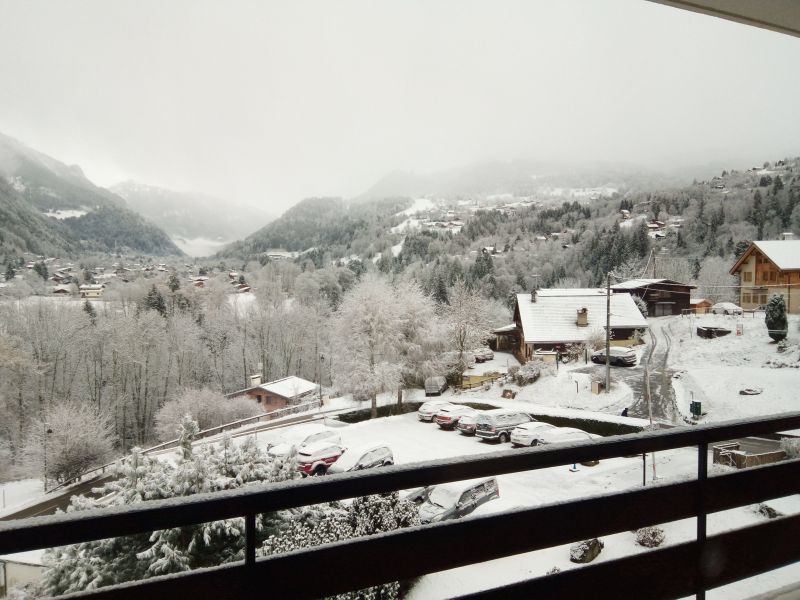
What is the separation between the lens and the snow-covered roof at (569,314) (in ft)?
22.9

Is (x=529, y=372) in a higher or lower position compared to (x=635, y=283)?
lower

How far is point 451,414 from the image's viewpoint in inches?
255

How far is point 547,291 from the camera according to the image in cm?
746

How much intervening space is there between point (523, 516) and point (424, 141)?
10.5 m

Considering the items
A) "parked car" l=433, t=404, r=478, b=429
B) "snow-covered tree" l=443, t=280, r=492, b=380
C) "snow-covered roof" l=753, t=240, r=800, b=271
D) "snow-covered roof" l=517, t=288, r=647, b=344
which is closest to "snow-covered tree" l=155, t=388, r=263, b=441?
"parked car" l=433, t=404, r=478, b=429

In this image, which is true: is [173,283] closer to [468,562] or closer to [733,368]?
[468,562]

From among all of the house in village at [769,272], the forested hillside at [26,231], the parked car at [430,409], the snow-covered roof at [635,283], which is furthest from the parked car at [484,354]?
the forested hillside at [26,231]

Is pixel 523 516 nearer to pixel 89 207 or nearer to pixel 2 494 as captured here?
pixel 2 494

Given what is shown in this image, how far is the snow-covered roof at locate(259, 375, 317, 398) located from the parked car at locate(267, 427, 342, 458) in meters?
0.97

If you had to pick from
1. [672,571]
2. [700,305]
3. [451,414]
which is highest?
[672,571]

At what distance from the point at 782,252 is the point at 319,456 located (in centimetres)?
606

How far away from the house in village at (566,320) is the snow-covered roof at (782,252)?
1.67 metres

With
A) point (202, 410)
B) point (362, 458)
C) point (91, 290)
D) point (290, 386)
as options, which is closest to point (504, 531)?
point (362, 458)

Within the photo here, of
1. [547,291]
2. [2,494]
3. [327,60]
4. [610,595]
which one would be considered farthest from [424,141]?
[610,595]
